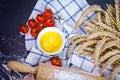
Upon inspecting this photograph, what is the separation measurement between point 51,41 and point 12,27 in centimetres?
18

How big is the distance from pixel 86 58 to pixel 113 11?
0.19 meters

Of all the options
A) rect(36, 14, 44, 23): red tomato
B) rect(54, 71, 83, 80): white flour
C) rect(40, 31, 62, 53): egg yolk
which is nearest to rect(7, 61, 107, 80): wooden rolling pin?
rect(54, 71, 83, 80): white flour

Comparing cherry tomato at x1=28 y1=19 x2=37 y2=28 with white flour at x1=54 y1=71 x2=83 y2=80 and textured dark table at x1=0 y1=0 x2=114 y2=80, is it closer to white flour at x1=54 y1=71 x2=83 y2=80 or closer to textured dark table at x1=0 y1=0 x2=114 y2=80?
textured dark table at x1=0 y1=0 x2=114 y2=80

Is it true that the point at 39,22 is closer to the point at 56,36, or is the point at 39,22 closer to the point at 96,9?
the point at 56,36

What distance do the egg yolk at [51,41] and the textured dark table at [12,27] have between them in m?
0.09

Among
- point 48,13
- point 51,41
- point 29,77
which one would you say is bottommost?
point 29,77

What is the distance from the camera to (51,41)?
3.33ft

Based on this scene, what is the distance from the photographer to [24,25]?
1.07 m

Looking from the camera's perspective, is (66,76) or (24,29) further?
(24,29)

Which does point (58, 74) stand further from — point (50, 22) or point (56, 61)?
point (50, 22)

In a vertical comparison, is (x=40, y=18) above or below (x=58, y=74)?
above

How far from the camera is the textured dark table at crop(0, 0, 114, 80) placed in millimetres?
1054

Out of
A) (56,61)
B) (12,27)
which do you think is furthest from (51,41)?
(12,27)

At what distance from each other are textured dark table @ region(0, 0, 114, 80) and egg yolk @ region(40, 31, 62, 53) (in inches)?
3.6
